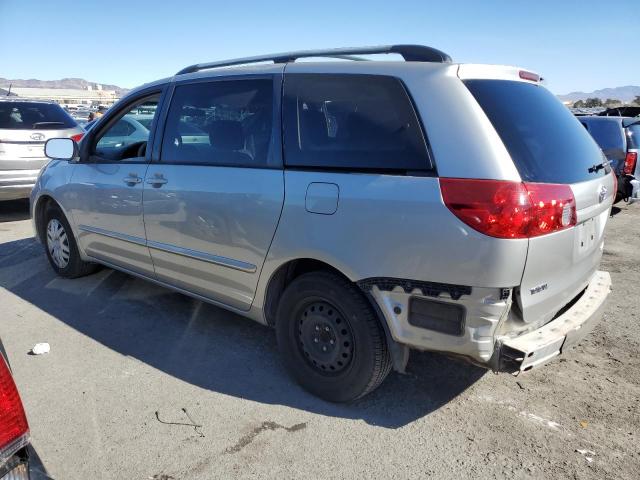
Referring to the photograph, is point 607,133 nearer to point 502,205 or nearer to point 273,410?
point 502,205

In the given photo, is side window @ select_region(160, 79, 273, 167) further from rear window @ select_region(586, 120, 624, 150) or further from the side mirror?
rear window @ select_region(586, 120, 624, 150)

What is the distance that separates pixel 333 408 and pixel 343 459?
1.47 feet

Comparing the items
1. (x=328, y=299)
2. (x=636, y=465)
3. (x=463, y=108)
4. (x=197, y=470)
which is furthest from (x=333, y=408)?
(x=463, y=108)

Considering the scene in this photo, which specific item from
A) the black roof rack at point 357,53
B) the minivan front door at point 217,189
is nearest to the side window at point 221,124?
the minivan front door at point 217,189

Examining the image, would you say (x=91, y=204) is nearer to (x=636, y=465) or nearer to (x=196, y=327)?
(x=196, y=327)

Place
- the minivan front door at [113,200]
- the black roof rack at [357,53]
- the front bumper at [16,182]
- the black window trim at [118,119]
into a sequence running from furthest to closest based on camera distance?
the front bumper at [16,182] < the minivan front door at [113,200] < the black window trim at [118,119] < the black roof rack at [357,53]

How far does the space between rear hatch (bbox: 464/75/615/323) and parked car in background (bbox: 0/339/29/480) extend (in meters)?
2.04

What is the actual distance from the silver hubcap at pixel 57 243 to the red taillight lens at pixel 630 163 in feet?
26.5

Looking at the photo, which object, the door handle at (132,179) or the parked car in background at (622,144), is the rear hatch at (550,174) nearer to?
the door handle at (132,179)

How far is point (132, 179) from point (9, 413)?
268 cm

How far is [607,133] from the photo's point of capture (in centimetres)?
870

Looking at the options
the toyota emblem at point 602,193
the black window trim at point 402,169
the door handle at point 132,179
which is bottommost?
the door handle at point 132,179

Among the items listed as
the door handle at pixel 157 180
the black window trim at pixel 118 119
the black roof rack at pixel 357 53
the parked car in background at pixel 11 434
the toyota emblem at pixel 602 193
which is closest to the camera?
the parked car in background at pixel 11 434

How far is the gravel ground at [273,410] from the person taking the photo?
2498mm
